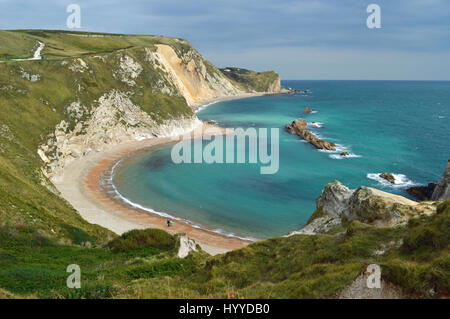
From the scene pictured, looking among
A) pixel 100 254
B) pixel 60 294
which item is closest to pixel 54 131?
pixel 100 254

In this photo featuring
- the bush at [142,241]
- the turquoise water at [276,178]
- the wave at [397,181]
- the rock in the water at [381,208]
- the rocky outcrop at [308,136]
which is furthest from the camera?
the rocky outcrop at [308,136]

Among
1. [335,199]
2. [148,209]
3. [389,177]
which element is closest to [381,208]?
[335,199]

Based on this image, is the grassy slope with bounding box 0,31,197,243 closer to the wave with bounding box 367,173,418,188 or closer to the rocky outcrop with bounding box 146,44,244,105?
the rocky outcrop with bounding box 146,44,244,105

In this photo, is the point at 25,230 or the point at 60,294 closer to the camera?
the point at 60,294

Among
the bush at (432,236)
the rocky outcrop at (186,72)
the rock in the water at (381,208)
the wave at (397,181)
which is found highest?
the rocky outcrop at (186,72)

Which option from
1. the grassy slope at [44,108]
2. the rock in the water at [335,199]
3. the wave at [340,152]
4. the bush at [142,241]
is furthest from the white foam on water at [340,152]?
the bush at [142,241]

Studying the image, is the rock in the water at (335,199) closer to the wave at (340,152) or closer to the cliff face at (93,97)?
the cliff face at (93,97)

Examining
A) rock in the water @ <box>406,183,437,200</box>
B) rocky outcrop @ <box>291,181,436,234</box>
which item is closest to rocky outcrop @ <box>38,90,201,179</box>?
rocky outcrop @ <box>291,181,436,234</box>
